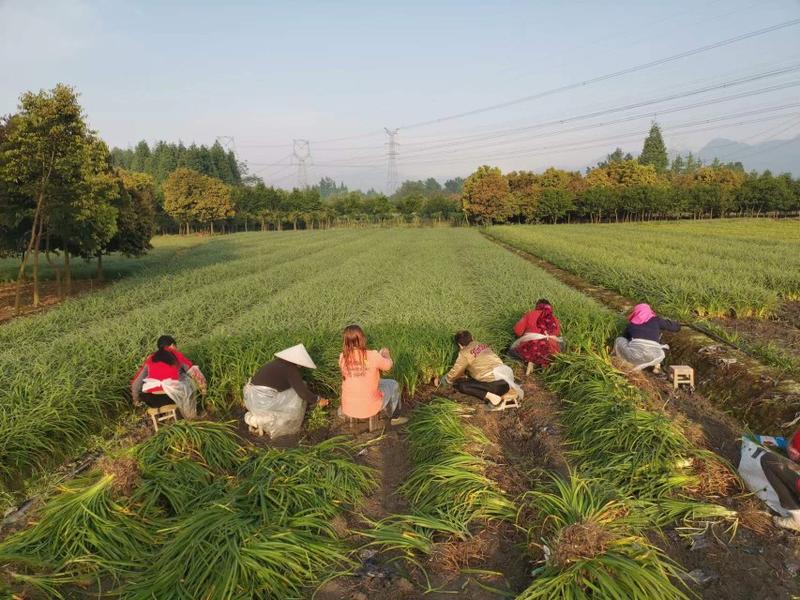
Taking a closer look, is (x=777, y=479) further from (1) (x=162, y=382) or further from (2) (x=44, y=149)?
(2) (x=44, y=149)

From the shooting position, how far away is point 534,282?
38.3 feet

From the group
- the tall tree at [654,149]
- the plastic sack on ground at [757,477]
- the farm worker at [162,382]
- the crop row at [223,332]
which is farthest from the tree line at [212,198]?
the tall tree at [654,149]

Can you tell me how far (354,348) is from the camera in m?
4.58

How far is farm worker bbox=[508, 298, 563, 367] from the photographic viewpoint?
627cm

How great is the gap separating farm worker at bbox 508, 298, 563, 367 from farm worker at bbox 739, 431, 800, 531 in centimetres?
282

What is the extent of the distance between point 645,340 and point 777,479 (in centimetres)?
312

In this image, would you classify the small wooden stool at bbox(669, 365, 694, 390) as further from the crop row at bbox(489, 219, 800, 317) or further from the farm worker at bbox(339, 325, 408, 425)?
the farm worker at bbox(339, 325, 408, 425)

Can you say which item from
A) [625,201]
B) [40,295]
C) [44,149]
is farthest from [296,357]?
[625,201]

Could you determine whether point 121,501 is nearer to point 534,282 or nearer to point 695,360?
point 695,360

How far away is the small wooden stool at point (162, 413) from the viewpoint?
16.3 feet

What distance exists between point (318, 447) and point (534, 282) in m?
8.84

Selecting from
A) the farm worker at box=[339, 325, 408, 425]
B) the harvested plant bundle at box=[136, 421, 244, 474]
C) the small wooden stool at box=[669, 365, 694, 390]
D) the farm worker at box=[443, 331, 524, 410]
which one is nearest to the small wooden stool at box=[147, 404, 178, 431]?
the harvested plant bundle at box=[136, 421, 244, 474]

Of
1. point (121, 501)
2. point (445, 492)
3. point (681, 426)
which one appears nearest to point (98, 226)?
point (121, 501)

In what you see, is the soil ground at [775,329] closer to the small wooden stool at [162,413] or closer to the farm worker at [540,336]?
the farm worker at [540,336]
